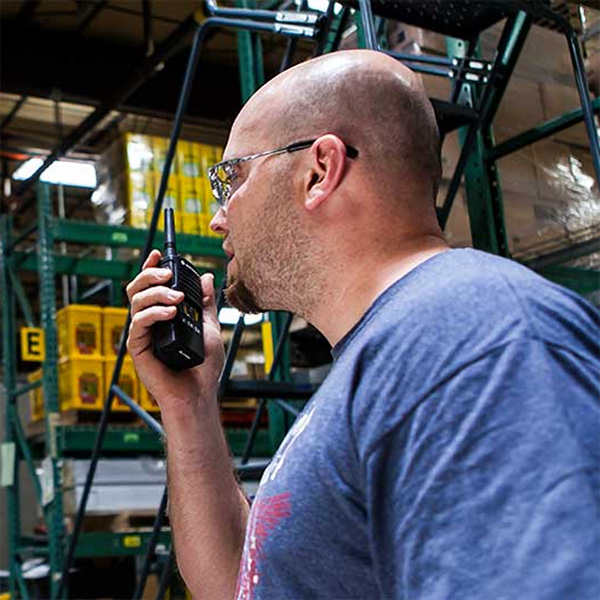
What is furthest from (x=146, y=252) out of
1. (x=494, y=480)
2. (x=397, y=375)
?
(x=494, y=480)

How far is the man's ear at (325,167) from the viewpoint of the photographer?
1.17m

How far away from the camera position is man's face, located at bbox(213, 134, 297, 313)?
1248mm

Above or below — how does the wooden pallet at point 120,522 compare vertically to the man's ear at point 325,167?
below

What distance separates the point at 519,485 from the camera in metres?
0.80

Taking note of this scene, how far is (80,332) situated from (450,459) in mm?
5455

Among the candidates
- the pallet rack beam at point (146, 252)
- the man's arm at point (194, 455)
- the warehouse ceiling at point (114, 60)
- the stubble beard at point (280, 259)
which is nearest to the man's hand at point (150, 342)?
the man's arm at point (194, 455)

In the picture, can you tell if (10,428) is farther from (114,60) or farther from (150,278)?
(150,278)

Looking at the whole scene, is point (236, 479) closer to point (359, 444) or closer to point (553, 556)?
point (359, 444)

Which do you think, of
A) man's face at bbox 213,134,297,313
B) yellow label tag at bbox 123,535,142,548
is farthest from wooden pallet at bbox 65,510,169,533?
man's face at bbox 213,134,297,313

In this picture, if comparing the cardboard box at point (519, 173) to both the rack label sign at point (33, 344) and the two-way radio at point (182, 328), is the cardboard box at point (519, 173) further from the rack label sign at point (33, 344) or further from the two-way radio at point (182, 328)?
the rack label sign at point (33, 344)

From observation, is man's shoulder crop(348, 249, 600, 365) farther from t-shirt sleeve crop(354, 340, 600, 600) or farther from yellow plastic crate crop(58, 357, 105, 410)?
yellow plastic crate crop(58, 357, 105, 410)

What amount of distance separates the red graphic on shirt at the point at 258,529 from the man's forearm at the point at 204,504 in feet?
1.70

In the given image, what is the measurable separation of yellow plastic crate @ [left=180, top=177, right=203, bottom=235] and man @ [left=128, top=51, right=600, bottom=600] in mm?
5204

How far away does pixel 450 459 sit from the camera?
83 cm
